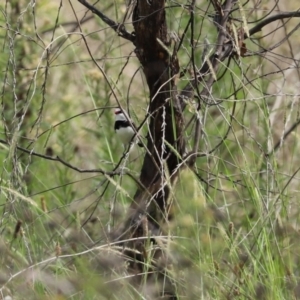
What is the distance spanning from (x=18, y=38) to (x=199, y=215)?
156cm

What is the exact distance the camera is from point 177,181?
196 cm

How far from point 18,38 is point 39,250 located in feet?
4.25

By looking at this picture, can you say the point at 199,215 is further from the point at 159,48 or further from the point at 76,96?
the point at 76,96

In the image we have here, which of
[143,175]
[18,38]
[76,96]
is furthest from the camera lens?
[76,96]

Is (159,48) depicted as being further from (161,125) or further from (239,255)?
(239,255)

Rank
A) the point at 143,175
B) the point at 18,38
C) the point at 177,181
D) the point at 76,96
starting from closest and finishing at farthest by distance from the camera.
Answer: the point at 177,181 < the point at 143,175 < the point at 18,38 < the point at 76,96

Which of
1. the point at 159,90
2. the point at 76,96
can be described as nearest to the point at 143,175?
the point at 159,90

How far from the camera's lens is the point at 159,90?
1885mm

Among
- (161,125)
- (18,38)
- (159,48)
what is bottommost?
(161,125)

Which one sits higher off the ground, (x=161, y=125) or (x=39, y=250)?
(x=161, y=125)

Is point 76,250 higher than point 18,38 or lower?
lower

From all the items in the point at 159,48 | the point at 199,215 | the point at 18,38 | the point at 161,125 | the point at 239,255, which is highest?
the point at 18,38

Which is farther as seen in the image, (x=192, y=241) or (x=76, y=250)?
(x=76, y=250)

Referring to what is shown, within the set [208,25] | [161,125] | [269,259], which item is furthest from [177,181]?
[208,25]
